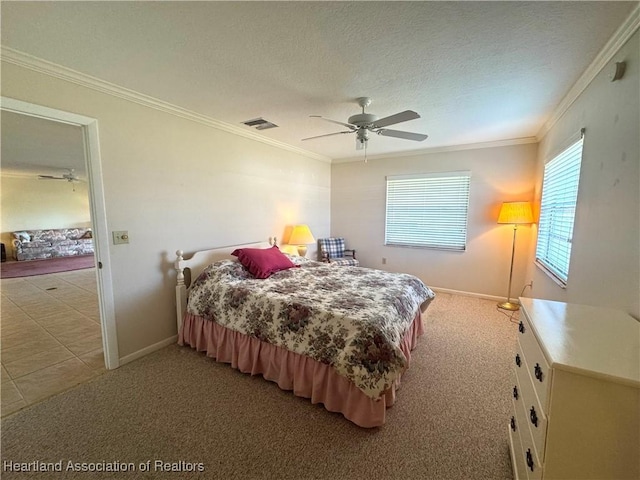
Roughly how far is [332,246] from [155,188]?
10.3ft

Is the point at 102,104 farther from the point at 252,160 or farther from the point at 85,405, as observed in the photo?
the point at 85,405

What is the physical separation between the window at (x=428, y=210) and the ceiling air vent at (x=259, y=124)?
248 cm

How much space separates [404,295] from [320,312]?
0.90 m

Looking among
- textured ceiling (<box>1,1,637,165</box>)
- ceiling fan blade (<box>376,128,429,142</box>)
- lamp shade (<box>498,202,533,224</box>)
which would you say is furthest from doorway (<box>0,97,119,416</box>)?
lamp shade (<box>498,202,533,224</box>)

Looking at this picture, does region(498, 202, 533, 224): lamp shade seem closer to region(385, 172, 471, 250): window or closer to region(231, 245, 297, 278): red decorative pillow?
region(385, 172, 471, 250): window

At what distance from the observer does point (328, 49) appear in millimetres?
1759

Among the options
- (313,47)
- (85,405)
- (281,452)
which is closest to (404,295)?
(281,452)

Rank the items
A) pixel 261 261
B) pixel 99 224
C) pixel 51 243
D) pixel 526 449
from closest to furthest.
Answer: pixel 526 449
pixel 99 224
pixel 261 261
pixel 51 243

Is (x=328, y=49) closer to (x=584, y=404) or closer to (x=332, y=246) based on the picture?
(x=584, y=404)

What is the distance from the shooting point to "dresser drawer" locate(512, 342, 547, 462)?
38.8 inches

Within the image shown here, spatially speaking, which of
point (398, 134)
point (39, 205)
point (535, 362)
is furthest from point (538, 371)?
point (39, 205)

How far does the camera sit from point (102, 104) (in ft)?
7.51

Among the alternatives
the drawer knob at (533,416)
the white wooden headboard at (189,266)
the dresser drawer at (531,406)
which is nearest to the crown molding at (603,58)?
the dresser drawer at (531,406)

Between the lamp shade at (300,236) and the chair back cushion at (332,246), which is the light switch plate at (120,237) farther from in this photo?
the chair back cushion at (332,246)
